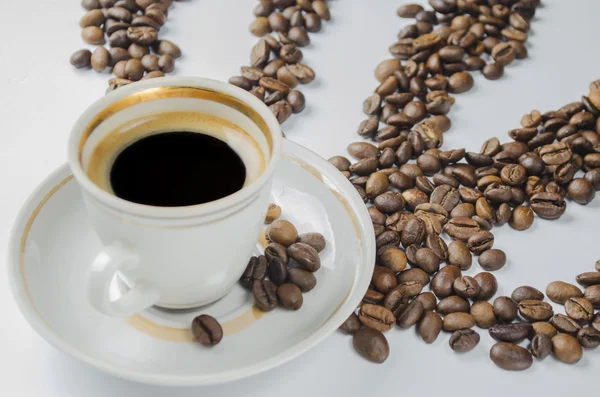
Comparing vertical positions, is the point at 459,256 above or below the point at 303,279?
below

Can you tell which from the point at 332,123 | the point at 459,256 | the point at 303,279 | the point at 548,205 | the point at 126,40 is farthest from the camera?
the point at 126,40

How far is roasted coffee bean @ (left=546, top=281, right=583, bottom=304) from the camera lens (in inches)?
50.2

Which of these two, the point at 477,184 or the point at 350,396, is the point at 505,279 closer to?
the point at 477,184

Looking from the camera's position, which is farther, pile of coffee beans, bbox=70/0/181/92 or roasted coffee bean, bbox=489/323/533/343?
pile of coffee beans, bbox=70/0/181/92

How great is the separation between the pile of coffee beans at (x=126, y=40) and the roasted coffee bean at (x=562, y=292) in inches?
38.7

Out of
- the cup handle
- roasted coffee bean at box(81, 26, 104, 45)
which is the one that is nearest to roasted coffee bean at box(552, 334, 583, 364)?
the cup handle

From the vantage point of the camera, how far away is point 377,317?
1.19 meters

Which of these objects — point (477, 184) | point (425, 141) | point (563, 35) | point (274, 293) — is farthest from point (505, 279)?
point (563, 35)

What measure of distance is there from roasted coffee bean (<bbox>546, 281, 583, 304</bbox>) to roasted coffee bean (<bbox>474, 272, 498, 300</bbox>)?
105 millimetres

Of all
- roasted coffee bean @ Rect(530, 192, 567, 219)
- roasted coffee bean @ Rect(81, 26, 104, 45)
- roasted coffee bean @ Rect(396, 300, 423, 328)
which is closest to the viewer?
roasted coffee bean @ Rect(396, 300, 423, 328)

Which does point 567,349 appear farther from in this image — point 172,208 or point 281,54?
point 281,54

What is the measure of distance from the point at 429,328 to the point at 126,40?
3.50 ft

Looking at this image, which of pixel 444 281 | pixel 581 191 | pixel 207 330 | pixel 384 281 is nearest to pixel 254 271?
pixel 207 330

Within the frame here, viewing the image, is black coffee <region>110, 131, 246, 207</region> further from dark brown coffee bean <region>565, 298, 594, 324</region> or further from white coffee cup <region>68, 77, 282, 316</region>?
dark brown coffee bean <region>565, 298, 594, 324</region>
